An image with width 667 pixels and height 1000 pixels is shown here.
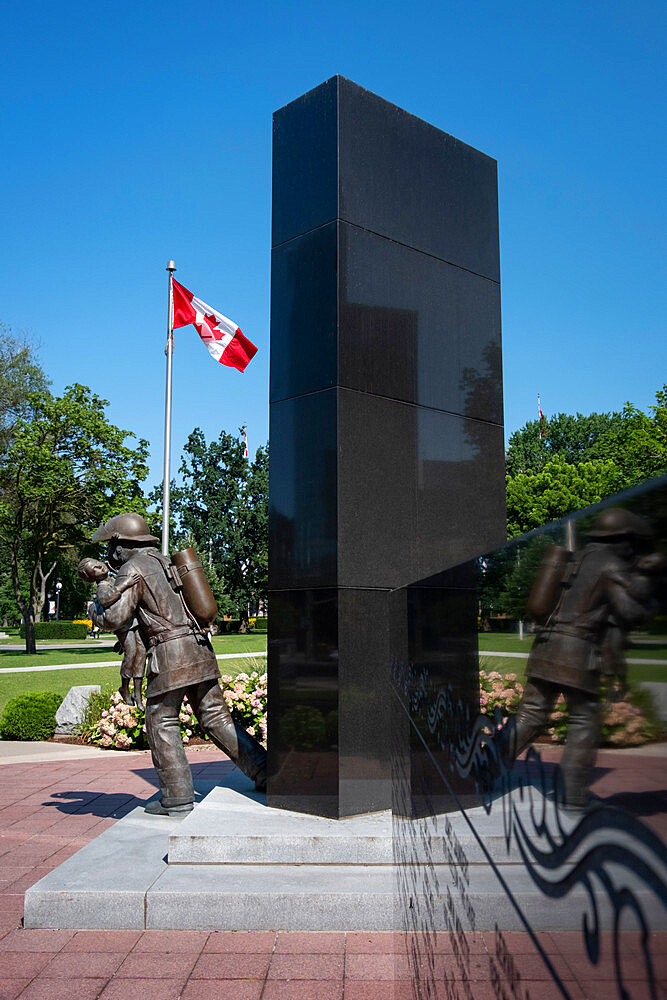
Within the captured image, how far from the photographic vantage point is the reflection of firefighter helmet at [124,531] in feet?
20.7

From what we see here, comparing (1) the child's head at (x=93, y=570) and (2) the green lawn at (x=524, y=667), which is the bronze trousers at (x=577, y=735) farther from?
(1) the child's head at (x=93, y=570)

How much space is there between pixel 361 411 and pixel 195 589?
184 centimetres

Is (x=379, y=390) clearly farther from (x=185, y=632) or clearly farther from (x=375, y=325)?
(x=185, y=632)

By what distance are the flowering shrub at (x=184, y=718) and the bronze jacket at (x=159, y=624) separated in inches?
164

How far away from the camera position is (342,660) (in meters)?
5.29

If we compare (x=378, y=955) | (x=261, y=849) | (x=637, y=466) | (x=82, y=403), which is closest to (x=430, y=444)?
(x=261, y=849)

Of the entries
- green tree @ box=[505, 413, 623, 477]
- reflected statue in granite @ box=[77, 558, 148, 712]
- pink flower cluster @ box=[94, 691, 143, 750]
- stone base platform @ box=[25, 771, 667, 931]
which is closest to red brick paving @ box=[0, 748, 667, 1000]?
stone base platform @ box=[25, 771, 667, 931]

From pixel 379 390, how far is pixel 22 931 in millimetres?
3932

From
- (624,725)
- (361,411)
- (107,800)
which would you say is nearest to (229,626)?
(107,800)

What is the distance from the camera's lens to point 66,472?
35.2 m

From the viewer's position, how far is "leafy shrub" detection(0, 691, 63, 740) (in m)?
12.9

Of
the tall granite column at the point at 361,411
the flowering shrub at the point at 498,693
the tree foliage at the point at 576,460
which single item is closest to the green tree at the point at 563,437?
the tree foliage at the point at 576,460

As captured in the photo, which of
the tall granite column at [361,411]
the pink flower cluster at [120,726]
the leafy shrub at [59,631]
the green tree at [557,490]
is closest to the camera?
the tall granite column at [361,411]

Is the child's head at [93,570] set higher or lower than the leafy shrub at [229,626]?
higher
